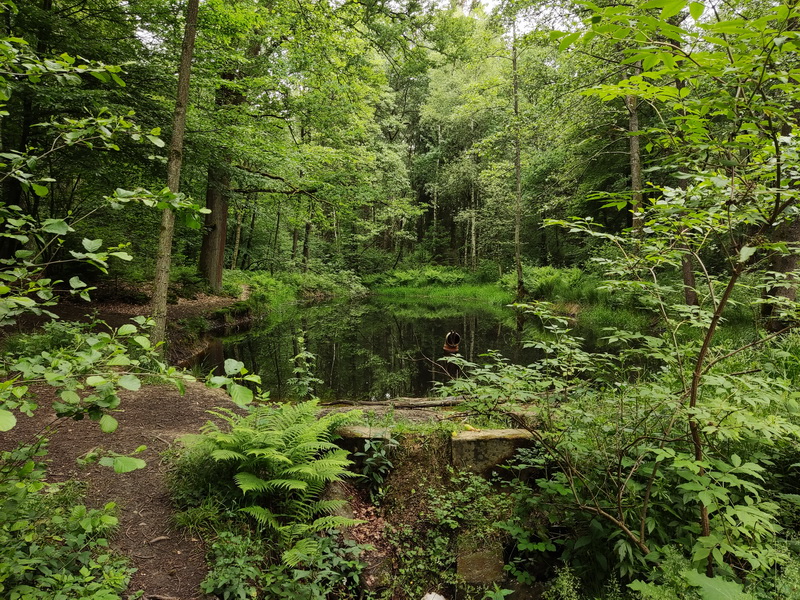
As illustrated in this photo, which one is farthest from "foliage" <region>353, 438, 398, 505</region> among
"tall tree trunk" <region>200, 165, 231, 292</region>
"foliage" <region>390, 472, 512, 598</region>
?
"tall tree trunk" <region>200, 165, 231, 292</region>

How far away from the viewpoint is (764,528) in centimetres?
214

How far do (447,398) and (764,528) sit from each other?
13.1 ft

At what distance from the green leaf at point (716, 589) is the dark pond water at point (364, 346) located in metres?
2.35

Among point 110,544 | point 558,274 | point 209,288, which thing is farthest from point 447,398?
point 558,274

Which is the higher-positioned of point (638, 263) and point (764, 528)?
point (638, 263)

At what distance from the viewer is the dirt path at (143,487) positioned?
101 inches

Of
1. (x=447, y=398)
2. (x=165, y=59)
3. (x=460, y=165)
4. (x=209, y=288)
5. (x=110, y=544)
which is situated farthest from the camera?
(x=460, y=165)

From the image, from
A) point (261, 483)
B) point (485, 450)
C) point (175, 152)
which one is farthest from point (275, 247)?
point (261, 483)

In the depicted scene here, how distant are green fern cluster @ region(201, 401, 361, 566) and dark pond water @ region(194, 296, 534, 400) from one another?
55.3 inches

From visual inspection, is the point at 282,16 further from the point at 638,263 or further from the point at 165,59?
the point at 638,263

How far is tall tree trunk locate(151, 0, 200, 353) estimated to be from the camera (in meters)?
5.85

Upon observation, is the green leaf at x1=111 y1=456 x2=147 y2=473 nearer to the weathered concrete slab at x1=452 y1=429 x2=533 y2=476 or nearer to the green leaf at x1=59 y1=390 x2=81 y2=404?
the green leaf at x1=59 y1=390 x2=81 y2=404

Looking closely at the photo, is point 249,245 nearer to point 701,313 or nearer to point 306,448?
point 306,448

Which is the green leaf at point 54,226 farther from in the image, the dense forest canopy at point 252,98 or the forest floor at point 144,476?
the forest floor at point 144,476
